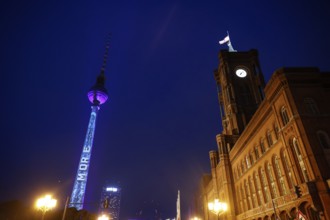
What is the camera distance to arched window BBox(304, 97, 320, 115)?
25.8 metres

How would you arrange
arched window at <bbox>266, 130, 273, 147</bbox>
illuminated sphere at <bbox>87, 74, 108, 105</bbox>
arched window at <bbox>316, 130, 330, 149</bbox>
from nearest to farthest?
arched window at <bbox>316, 130, 330, 149</bbox> → arched window at <bbox>266, 130, 273, 147</bbox> → illuminated sphere at <bbox>87, 74, 108, 105</bbox>

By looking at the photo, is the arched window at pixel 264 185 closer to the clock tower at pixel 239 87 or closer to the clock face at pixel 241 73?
the clock tower at pixel 239 87

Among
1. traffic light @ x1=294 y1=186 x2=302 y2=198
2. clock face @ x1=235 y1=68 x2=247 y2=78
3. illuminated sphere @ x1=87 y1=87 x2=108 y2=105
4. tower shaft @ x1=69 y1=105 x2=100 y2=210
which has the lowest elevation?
traffic light @ x1=294 y1=186 x2=302 y2=198

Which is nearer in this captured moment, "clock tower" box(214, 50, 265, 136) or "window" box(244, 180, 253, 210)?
"window" box(244, 180, 253, 210)

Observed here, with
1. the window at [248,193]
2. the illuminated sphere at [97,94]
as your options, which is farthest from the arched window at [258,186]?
the illuminated sphere at [97,94]

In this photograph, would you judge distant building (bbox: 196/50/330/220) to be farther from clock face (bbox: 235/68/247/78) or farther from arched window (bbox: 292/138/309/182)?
clock face (bbox: 235/68/247/78)

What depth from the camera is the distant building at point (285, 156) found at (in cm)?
2317

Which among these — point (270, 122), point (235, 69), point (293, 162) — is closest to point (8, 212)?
point (293, 162)

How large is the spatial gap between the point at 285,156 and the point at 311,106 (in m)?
7.05

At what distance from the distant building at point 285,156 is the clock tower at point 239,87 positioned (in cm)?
1262

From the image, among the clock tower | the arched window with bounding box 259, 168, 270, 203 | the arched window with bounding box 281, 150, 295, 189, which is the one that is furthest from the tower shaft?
the arched window with bounding box 281, 150, 295, 189

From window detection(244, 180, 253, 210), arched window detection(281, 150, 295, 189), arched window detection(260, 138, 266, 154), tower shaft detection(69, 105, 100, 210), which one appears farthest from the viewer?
tower shaft detection(69, 105, 100, 210)

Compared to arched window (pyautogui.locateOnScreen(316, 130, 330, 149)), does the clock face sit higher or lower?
higher

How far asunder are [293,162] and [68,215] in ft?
108
